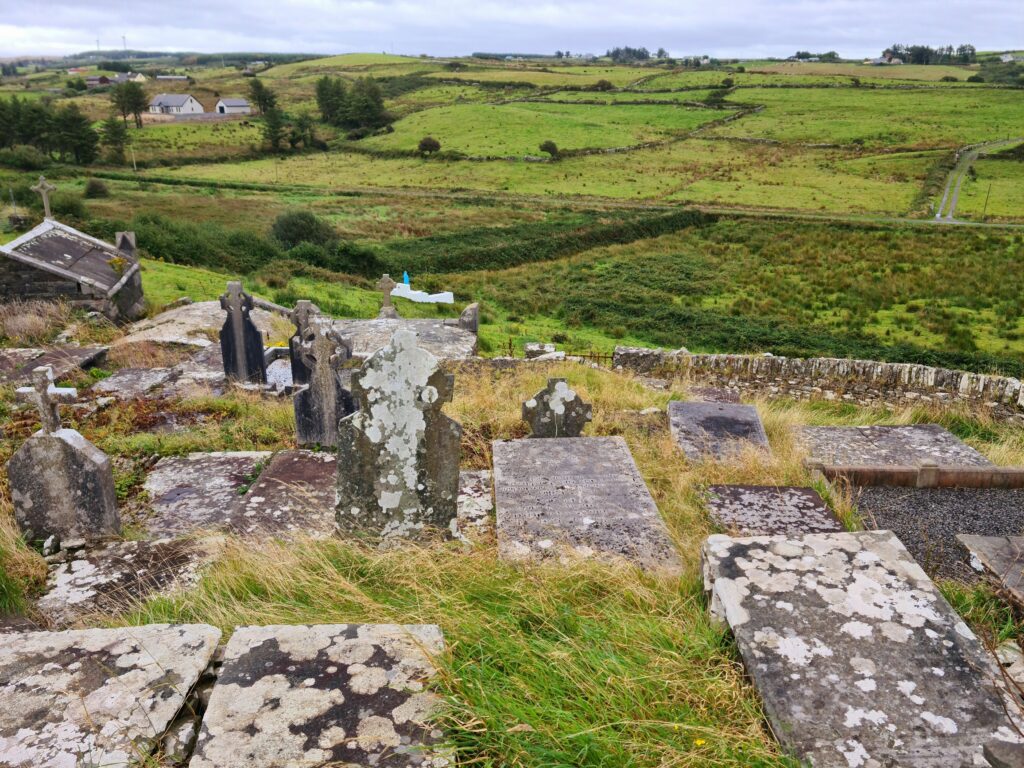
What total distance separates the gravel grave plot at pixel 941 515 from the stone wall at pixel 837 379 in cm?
659

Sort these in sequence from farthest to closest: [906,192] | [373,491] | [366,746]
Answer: [906,192]
[373,491]
[366,746]

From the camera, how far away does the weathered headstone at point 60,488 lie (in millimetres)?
5734

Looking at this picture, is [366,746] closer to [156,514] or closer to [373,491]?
[373,491]

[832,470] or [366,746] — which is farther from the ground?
[366,746]

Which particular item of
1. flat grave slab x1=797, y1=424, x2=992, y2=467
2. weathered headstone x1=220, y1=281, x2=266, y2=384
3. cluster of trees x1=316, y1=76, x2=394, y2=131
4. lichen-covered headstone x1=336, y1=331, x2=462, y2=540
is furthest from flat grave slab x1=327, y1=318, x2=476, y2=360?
cluster of trees x1=316, y1=76, x2=394, y2=131

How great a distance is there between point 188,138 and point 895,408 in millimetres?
89202

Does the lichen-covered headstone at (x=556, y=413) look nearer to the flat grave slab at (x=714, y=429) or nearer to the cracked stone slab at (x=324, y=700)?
the flat grave slab at (x=714, y=429)

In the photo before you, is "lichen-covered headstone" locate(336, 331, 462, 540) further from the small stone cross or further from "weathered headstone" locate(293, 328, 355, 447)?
"weathered headstone" locate(293, 328, 355, 447)

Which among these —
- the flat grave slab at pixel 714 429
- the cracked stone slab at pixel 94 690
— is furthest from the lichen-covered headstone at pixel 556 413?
the cracked stone slab at pixel 94 690

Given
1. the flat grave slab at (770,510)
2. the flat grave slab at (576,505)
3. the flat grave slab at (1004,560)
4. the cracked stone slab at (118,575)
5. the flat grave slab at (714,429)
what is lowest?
the flat grave slab at (714,429)

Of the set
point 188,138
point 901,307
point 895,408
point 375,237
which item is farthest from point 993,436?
point 188,138

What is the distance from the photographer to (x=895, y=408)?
12.9 metres

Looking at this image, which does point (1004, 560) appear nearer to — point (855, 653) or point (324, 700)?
point (855, 653)

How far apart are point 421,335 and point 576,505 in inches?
430
